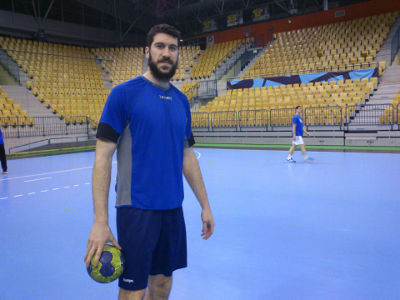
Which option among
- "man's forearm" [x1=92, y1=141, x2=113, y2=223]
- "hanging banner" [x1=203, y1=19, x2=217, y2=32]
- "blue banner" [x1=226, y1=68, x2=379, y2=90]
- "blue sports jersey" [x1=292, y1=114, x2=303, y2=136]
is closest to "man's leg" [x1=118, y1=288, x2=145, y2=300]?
"man's forearm" [x1=92, y1=141, x2=113, y2=223]

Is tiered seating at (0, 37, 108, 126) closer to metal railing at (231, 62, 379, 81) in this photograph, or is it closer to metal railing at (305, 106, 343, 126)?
metal railing at (231, 62, 379, 81)

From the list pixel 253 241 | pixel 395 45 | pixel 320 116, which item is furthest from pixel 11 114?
pixel 395 45

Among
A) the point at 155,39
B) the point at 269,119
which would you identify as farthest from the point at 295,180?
the point at 269,119

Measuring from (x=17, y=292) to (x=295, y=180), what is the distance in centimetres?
654

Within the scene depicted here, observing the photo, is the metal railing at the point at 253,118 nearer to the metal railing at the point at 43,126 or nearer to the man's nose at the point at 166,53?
the metal railing at the point at 43,126

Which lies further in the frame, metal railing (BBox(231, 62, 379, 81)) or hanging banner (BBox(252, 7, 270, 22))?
hanging banner (BBox(252, 7, 270, 22))

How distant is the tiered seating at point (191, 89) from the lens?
25.5m

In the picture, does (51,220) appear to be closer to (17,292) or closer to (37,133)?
(17,292)

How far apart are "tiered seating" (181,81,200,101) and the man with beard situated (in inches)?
918

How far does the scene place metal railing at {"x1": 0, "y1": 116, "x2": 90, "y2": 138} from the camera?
58.1ft

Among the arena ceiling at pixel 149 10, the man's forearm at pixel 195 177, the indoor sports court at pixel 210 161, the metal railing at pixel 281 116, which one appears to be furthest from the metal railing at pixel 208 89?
the man's forearm at pixel 195 177

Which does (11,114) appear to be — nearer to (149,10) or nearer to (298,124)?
(298,124)

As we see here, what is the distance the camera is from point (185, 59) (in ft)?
102

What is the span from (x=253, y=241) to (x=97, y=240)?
2841 millimetres
